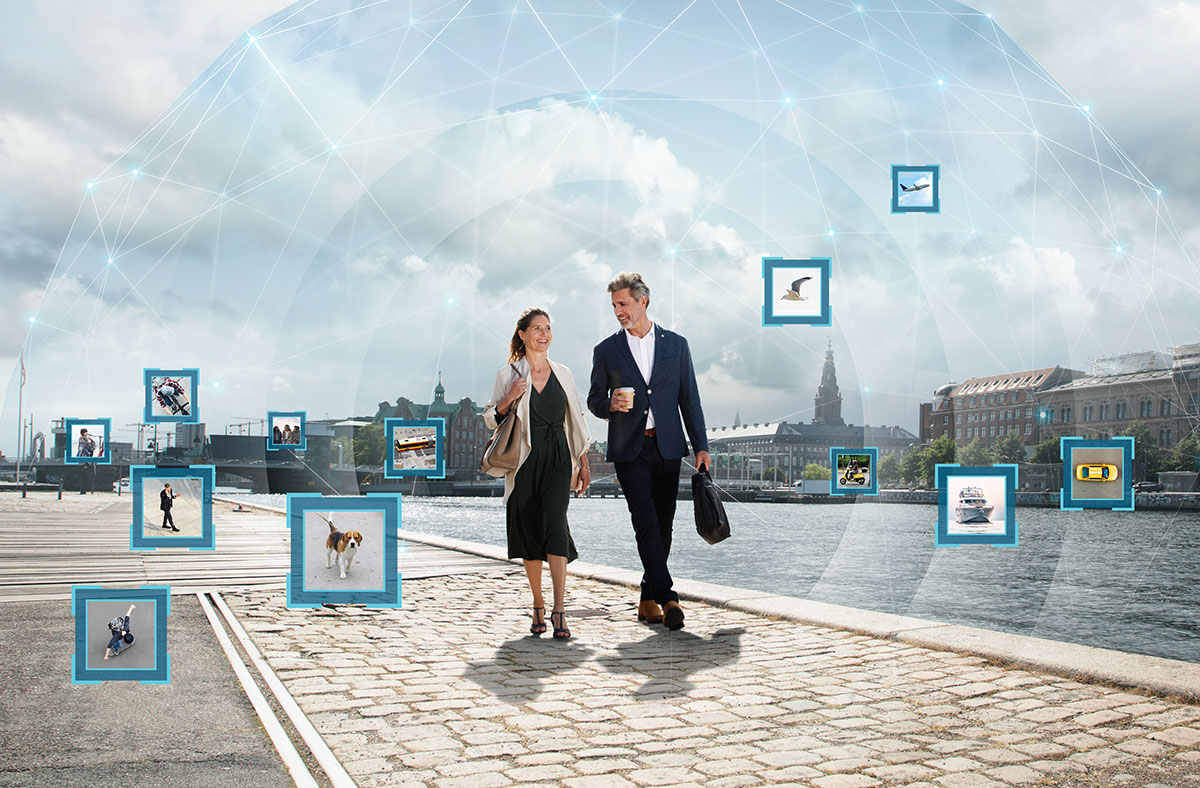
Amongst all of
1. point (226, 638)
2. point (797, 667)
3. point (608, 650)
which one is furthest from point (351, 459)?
point (797, 667)

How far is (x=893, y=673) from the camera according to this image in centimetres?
545

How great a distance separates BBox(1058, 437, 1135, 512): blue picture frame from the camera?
343 inches

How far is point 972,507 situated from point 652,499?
11.0 feet

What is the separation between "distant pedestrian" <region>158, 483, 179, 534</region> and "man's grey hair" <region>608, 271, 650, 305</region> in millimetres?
3325

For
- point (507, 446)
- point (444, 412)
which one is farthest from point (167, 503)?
point (444, 412)

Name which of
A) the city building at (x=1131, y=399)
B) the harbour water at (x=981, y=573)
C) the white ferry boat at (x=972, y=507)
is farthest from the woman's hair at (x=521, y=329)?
the harbour water at (x=981, y=573)

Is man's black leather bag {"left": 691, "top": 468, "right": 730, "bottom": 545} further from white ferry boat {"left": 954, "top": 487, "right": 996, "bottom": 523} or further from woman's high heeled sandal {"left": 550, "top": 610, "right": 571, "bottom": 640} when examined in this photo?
white ferry boat {"left": 954, "top": 487, "right": 996, "bottom": 523}

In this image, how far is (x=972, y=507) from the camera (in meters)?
8.60

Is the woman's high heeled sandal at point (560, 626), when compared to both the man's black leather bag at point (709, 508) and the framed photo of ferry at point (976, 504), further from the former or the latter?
the framed photo of ferry at point (976, 504)

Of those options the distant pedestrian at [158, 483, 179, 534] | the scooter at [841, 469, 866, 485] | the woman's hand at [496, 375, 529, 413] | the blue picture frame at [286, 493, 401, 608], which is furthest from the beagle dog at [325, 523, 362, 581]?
the scooter at [841, 469, 866, 485]

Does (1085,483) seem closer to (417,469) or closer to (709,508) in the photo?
(709,508)

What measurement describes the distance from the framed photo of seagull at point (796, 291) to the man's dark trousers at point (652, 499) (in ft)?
6.09

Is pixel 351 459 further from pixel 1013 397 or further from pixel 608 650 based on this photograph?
pixel 1013 397

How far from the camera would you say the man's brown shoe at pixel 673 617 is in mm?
6938
